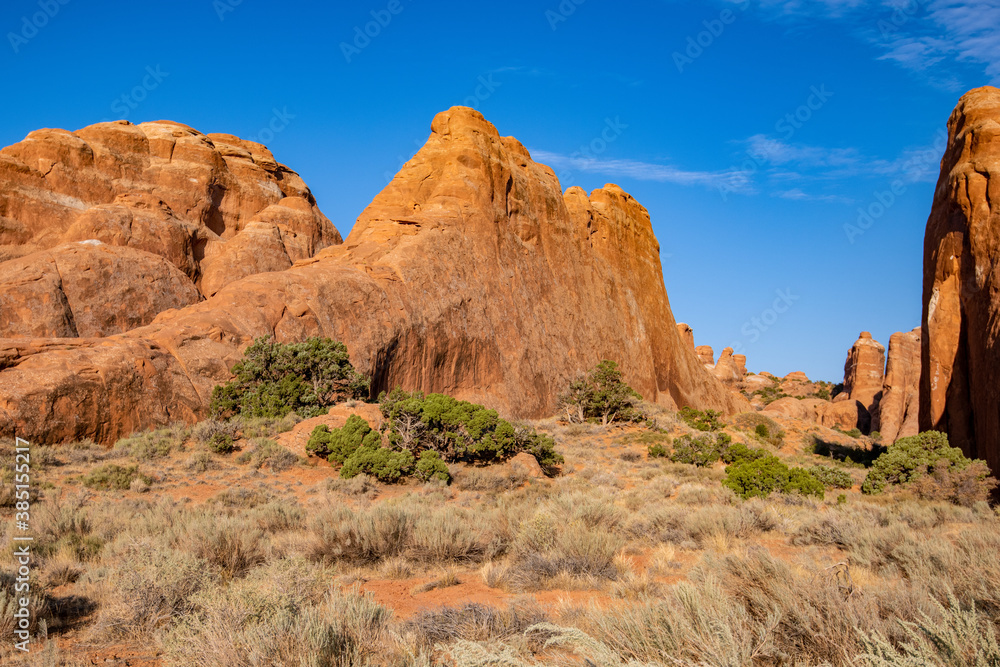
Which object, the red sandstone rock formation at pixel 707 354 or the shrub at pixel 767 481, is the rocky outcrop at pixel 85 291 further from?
the red sandstone rock formation at pixel 707 354

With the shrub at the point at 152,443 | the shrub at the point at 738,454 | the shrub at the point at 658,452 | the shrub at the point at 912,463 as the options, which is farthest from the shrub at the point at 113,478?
the shrub at the point at 912,463

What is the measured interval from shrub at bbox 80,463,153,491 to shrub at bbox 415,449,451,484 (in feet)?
19.4

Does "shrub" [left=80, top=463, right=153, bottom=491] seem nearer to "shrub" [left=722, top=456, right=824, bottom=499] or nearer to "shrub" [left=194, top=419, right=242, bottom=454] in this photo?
"shrub" [left=194, top=419, right=242, bottom=454]

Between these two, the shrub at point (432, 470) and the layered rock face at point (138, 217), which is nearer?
the shrub at point (432, 470)

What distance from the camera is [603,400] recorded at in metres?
27.5

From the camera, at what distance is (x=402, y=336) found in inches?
1005

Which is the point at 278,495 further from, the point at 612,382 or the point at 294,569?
the point at 612,382

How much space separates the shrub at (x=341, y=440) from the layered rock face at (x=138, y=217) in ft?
51.4

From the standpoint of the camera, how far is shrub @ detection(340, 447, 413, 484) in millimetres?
14102

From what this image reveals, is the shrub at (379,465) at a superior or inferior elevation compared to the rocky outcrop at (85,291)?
inferior

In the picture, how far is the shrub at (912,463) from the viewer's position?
48.9 feet

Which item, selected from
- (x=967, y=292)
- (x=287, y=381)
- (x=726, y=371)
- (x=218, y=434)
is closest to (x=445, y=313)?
(x=287, y=381)

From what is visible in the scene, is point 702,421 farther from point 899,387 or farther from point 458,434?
point 899,387

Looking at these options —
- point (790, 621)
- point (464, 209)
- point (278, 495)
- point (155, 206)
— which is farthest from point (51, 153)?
point (790, 621)
